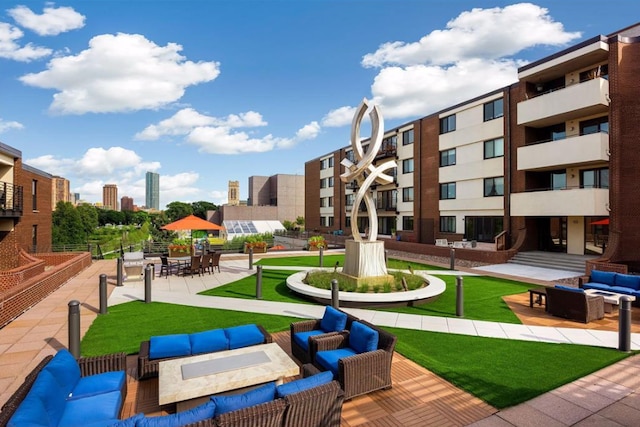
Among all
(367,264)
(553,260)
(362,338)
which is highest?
(367,264)

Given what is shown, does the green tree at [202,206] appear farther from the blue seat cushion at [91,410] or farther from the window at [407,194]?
the blue seat cushion at [91,410]

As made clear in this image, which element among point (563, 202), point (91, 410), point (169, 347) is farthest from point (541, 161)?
point (91, 410)

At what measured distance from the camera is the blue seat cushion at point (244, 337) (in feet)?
21.5

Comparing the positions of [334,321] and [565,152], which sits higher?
[565,152]

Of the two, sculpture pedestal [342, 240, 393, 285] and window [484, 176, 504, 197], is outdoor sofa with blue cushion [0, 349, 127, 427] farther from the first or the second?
window [484, 176, 504, 197]

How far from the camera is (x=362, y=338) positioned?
611 cm

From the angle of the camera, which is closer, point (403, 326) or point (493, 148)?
point (403, 326)

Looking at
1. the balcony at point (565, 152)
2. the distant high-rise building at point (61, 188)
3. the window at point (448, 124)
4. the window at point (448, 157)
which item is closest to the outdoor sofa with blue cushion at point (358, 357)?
the balcony at point (565, 152)

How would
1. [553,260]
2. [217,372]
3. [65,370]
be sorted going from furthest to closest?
1. [553,260]
2. [217,372]
3. [65,370]

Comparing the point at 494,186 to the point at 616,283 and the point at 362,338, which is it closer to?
the point at 616,283

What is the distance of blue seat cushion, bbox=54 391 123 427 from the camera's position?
4.08m

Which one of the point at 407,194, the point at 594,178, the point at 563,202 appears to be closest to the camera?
the point at 563,202

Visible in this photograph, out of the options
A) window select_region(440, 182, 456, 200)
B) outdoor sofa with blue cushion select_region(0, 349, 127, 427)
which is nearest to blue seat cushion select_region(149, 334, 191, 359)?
outdoor sofa with blue cushion select_region(0, 349, 127, 427)

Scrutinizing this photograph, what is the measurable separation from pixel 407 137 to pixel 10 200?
1209 inches
